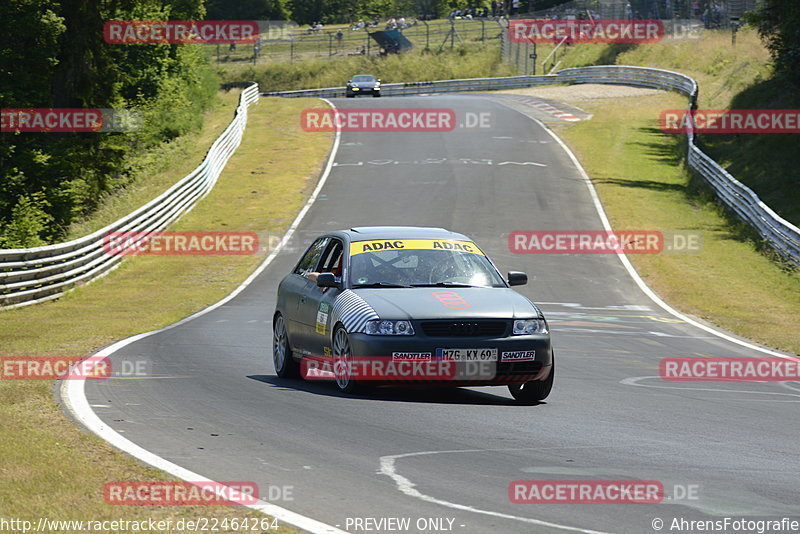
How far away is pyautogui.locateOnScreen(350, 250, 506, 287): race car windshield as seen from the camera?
10.8 meters

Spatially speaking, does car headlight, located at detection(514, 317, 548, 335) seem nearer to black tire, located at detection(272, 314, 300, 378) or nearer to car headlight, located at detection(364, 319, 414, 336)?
car headlight, located at detection(364, 319, 414, 336)

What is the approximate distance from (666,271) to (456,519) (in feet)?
74.4

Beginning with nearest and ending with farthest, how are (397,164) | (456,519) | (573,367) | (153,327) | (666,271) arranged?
(456,519), (573,367), (153,327), (666,271), (397,164)

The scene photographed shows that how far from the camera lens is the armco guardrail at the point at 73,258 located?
68.2 ft

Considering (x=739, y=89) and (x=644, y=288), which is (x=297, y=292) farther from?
(x=739, y=89)

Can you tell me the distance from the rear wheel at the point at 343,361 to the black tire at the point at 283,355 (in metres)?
1.35

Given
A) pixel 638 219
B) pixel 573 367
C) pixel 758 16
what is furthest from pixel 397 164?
pixel 573 367

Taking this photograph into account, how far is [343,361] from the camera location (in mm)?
10297

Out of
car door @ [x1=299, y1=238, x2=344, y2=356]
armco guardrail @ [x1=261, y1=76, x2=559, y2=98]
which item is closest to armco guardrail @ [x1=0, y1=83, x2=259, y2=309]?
car door @ [x1=299, y1=238, x2=344, y2=356]

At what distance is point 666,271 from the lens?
27547 millimetres

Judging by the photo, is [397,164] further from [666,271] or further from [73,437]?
[73,437]

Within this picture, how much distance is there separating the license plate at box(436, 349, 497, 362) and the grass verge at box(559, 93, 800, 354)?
8.02 metres

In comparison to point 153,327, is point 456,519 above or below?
above

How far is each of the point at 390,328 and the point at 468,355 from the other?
734 mm
